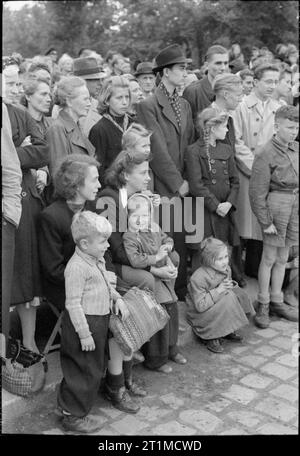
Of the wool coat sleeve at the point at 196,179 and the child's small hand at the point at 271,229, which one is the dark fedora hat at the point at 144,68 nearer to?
the wool coat sleeve at the point at 196,179

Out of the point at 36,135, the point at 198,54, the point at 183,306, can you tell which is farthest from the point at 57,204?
the point at 198,54

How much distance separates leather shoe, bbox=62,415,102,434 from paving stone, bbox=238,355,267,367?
50.4 inches

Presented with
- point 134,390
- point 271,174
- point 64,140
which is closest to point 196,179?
point 271,174

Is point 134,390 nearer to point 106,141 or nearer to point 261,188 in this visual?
point 106,141

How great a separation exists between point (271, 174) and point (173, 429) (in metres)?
2.15

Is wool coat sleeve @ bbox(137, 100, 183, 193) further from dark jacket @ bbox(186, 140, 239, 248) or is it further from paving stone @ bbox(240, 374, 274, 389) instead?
Answer: paving stone @ bbox(240, 374, 274, 389)

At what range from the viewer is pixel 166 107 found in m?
4.23

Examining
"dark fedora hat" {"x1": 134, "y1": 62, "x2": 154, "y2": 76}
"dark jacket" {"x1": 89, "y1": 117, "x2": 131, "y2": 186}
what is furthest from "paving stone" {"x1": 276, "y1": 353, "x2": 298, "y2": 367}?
"dark fedora hat" {"x1": 134, "y1": 62, "x2": 154, "y2": 76}

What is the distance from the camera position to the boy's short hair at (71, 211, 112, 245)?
2.93m

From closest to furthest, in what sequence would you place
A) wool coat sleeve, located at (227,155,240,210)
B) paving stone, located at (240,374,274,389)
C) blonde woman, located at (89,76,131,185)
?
paving stone, located at (240,374,274,389) → blonde woman, located at (89,76,131,185) → wool coat sleeve, located at (227,155,240,210)

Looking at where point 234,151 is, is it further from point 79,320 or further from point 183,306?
point 79,320

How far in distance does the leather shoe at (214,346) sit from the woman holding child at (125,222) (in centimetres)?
39

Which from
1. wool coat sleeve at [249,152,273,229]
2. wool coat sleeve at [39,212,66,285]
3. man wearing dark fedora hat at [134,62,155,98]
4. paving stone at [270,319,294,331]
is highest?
man wearing dark fedora hat at [134,62,155,98]

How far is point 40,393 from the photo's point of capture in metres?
3.24
